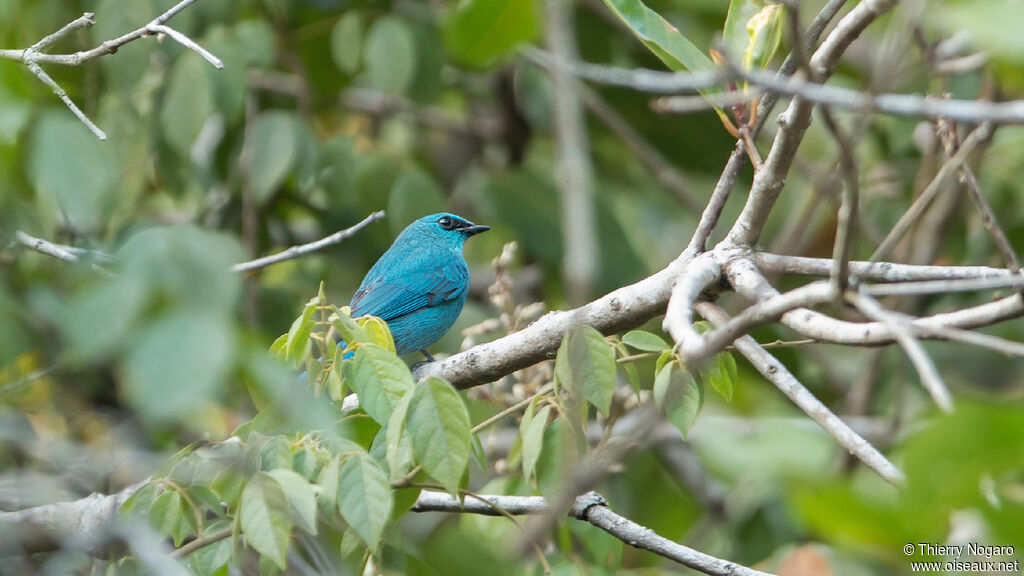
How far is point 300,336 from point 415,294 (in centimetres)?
290

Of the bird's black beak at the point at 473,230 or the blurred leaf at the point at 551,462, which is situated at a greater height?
the blurred leaf at the point at 551,462

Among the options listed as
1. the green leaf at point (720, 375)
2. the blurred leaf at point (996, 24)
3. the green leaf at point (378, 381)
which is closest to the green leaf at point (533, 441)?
the green leaf at point (378, 381)

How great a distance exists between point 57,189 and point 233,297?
0.41m

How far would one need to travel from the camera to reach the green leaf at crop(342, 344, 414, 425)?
2369 millimetres

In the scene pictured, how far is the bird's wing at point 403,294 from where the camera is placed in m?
5.32

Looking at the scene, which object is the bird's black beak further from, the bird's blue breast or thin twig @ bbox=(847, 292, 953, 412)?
thin twig @ bbox=(847, 292, 953, 412)

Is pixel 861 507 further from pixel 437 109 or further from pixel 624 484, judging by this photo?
pixel 437 109

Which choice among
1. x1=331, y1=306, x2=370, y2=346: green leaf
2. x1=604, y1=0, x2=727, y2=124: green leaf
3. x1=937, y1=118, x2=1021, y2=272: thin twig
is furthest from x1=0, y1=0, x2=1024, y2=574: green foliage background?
x1=604, y1=0, x2=727, y2=124: green leaf

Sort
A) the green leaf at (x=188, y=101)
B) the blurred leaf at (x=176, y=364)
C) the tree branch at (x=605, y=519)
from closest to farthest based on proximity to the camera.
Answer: the blurred leaf at (x=176, y=364) → the tree branch at (x=605, y=519) → the green leaf at (x=188, y=101)

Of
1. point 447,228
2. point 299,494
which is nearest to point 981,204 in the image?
point 299,494

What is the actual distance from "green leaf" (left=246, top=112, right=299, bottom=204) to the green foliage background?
18 millimetres

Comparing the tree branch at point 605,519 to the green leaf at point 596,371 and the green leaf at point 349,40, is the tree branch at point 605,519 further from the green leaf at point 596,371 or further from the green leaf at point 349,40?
the green leaf at point 349,40

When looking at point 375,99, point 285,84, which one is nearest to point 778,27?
point 285,84

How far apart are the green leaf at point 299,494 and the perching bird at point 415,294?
3.10 meters
